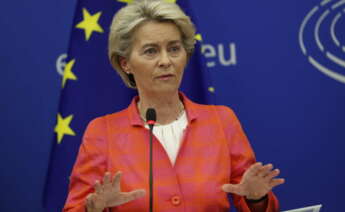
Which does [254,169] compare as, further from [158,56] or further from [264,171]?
[158,56]

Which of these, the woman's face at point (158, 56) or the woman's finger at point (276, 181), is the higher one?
the woman's face at point (158, 56)

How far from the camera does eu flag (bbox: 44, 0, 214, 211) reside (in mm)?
2475

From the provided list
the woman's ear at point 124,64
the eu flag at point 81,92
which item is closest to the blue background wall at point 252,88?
the eu flag at point 81,92

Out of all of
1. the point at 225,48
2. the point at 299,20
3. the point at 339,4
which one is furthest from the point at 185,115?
the point at 339,4

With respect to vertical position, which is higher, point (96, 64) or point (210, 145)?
point (96, 64)

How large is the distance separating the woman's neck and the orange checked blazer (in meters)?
0.06

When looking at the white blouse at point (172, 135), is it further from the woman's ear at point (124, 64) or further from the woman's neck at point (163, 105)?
the woman's ear at point (124, 64)

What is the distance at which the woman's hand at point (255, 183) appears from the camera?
1587 millimetres

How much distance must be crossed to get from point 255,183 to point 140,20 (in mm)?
750

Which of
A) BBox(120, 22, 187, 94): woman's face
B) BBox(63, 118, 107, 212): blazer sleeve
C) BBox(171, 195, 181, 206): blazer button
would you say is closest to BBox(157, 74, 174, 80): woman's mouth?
BBox(120, 22, 187, 94): woman's face

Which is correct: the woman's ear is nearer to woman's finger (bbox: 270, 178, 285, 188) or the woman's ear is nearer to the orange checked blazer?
the orange checked blazer

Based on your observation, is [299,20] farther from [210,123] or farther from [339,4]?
[210,123]

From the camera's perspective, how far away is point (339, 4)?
2.93 m

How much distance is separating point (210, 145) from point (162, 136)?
197 millimetres
